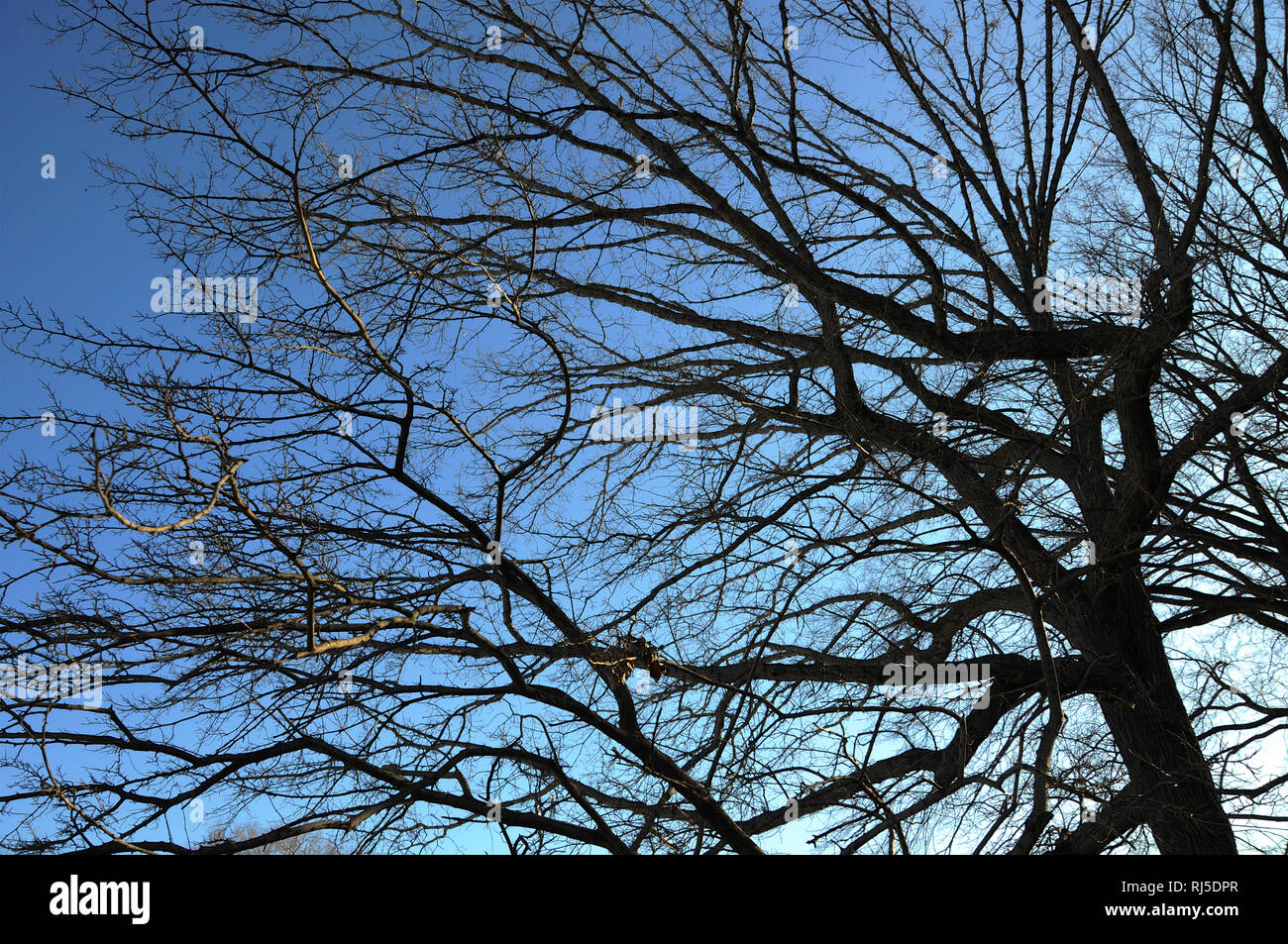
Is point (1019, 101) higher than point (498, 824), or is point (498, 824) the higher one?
point (1019, 101)

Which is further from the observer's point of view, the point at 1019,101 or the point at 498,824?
the point at 1019,101

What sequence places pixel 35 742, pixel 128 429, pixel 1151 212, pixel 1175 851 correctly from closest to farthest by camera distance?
1. pixel 35 742
2. pixel 128 429
3. pixel 1175 851
4. pixel 1151 212

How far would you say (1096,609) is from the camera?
25.0ft

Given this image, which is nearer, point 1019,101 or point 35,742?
point 35,742

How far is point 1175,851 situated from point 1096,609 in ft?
6.60
